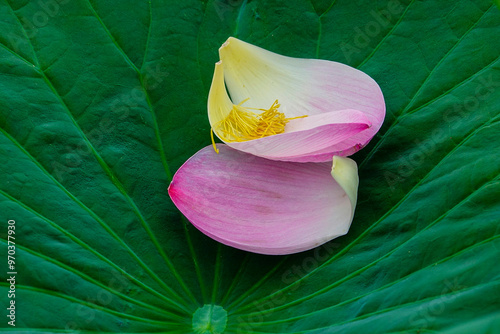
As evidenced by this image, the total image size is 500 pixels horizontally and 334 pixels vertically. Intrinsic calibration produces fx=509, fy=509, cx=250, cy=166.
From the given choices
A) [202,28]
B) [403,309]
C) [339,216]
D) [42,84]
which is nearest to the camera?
[403,309]

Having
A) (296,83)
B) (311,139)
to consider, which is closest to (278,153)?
(311,139)

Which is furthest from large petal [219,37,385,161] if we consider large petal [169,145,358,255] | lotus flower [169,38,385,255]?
large petal [169,145,358,255]

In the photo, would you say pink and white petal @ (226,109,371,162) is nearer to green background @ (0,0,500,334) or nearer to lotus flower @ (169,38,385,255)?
lotus flower @ (169,38,385,255)

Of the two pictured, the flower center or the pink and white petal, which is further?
the flower center

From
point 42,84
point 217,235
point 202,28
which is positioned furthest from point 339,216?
Answer: point 42,84

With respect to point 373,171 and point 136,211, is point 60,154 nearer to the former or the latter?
point 136,211
